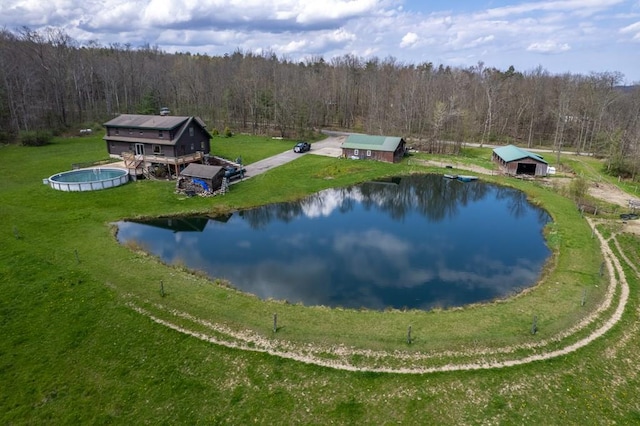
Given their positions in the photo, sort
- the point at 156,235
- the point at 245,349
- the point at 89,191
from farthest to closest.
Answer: the point at 89,191 < the point at 156,235 < the point at 245,349

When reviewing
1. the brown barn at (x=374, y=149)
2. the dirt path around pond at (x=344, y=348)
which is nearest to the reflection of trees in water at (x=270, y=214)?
the dirt path around pond at (x=344, y=348)

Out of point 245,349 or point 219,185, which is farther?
point 219,185

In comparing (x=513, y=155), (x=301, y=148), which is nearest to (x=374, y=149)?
(x=301, y=148)

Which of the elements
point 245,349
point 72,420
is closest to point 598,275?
point 245,349

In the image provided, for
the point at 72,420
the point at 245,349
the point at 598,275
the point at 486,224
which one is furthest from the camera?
the point at 486,224

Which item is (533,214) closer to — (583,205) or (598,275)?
(583,205)

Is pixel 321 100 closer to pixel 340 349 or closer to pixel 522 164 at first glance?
→ pixel 522 164
